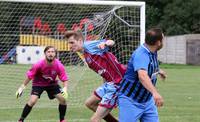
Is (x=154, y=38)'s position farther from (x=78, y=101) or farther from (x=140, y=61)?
(x=78, y=101)

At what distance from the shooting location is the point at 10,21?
17953 millimetres

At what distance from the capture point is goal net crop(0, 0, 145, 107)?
15180mm

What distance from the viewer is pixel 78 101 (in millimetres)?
15266

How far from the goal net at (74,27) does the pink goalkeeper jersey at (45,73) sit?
3.55 ft

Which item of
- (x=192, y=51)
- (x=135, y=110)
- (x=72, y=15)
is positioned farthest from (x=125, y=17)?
(x=192, y=51)

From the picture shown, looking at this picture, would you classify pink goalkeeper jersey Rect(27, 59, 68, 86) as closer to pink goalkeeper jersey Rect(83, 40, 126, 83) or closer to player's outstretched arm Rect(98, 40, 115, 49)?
pink goalkeeper jersey Rect(83, 40, 126, 83)

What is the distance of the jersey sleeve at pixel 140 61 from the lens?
703 cm

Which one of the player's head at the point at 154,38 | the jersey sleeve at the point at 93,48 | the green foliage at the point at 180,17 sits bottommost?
the jersey sleeve at the point at 93,48

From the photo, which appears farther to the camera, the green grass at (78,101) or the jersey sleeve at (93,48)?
the green grass at (78,101)

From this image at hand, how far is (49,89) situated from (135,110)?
4.71 m

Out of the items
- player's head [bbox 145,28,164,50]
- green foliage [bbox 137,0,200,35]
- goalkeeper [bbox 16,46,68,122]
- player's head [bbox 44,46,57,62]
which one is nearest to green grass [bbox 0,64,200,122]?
goalkeeper [bbox 16,46,68,122]

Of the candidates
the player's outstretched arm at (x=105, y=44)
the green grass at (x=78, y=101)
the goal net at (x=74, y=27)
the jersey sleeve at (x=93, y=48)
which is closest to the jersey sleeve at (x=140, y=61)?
the player's outstretched arm at (x=105, y=44)

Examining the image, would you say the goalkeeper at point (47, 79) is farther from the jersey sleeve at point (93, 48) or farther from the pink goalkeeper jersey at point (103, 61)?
the jersey sleeve at point (93, 48)

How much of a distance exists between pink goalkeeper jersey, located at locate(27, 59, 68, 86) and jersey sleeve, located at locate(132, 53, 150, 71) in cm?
469
